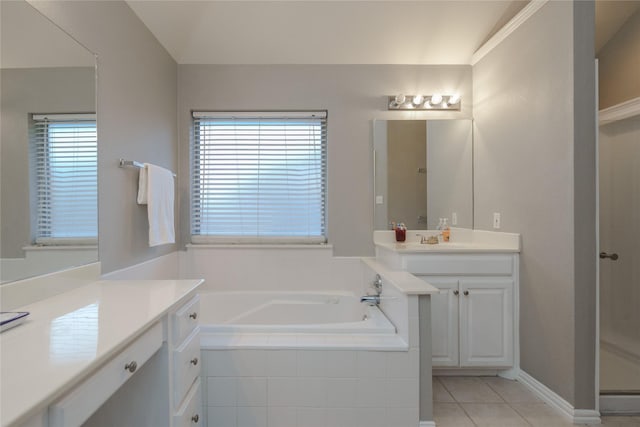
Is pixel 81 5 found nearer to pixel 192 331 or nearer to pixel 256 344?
pixel 192 331

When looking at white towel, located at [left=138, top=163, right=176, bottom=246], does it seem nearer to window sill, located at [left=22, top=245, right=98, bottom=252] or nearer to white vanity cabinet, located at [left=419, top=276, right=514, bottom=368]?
window sill, located at [left=22, top=245, right=98, bottom=252]

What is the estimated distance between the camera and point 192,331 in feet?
4.52

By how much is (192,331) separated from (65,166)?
0.94m

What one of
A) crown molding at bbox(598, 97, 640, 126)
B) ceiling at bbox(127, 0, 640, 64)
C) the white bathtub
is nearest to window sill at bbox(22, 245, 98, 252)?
the white bathtub

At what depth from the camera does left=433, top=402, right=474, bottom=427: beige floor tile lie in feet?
5.66

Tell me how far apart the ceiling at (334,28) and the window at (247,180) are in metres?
0.53

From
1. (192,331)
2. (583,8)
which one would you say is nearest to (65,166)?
(192,331)

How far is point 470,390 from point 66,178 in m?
2.60

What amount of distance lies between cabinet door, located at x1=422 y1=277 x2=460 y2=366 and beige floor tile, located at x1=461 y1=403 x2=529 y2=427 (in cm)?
32

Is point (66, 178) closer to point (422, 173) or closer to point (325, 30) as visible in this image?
point (325, 30)

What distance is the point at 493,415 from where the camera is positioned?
1802mm

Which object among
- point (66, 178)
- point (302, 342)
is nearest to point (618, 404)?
point (302, 342)

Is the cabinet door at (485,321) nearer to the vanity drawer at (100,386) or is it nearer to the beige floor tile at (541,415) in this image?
the beige floor tile at (541,415)

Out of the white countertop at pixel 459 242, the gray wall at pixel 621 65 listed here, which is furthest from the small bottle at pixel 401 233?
the gray wall at pixel 621 65
